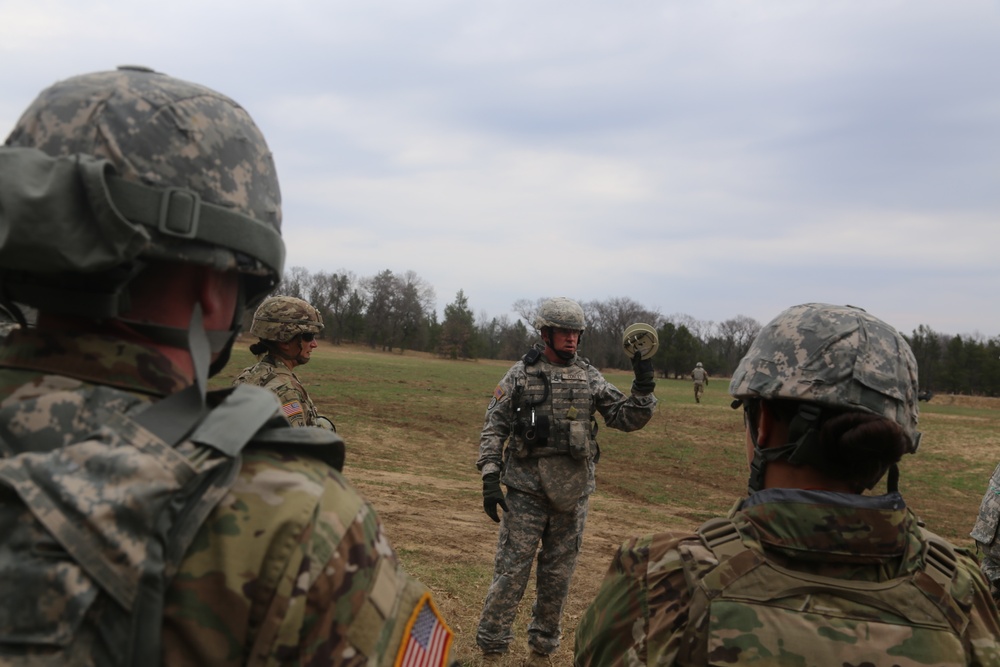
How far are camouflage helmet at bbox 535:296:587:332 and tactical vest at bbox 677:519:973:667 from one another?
14.1 ft

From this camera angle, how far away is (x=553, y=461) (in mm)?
6168

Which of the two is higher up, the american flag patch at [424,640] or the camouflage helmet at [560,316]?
the camouflage helmet at [560,316]

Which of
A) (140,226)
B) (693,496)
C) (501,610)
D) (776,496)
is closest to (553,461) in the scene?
(501,610)

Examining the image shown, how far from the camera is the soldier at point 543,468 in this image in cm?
606

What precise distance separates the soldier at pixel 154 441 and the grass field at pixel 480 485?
5.00 meters

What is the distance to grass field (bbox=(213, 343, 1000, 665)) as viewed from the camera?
796cm

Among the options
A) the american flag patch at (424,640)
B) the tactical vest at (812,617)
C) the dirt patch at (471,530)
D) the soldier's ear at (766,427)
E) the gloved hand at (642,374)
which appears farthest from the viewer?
the dirt patch at (471,530)

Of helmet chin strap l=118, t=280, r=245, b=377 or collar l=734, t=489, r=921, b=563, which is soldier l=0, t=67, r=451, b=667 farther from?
collar l=734, t=489, r=921, b=563

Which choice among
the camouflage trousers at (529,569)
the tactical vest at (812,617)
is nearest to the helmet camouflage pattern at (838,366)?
the tactical vest at (812,617)

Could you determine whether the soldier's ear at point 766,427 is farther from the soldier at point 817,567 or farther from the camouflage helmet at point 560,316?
the camouflage helmet at point 560,316

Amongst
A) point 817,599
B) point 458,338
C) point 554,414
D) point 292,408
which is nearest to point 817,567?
point 817,599

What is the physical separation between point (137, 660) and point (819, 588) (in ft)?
5.70

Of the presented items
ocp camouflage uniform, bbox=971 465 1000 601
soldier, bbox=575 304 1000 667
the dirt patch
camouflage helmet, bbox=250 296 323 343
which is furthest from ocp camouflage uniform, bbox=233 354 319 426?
ocp camouflage uniform, bbox=971 465 1000 601

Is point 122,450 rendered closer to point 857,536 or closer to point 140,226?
point 140,226
